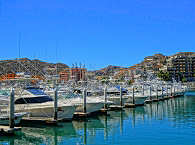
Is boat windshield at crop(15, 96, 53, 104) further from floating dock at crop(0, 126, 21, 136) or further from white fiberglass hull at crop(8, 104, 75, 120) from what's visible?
floating dock at crop(0, 126, 21, 136)

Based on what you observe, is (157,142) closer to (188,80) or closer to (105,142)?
(105,142)

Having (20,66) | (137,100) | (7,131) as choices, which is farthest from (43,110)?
(20,66)

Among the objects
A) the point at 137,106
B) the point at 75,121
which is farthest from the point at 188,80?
the point at 75,121

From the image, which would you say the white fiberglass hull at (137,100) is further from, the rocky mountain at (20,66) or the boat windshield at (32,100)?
the boat windshield at (32,100)

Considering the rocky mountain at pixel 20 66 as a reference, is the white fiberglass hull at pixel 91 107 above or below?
below

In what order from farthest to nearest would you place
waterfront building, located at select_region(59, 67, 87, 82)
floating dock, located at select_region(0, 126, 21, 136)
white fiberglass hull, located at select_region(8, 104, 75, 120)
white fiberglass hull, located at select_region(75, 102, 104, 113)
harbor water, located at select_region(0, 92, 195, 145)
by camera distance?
waterfront building, located at select_region(59, 67, 87, 82) → white fiberglass hull, located at select_region(75, 102, 104, 113) → white fiberglass hull, located at select_region(8, 104, 75, 120) → floating dock, located at select_region(0, 126, 21, 136) → harbor water, located at select_region(0, 92, 195, 145)

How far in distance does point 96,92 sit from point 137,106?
774 cm

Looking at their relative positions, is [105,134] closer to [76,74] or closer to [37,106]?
[37,106]

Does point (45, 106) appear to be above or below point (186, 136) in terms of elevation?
above

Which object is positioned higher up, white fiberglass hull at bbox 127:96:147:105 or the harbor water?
white fiberglass hull at bbox 127:96:147:105

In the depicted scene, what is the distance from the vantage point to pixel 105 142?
19.6m

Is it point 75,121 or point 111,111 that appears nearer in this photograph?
point 75,121

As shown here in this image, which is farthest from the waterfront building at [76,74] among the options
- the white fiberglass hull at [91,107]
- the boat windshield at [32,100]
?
the boat windshield at [32,100]

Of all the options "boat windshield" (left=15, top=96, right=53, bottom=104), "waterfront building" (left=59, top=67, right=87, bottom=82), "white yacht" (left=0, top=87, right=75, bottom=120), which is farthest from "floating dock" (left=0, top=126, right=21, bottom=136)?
"waterfront building" (left=59, top=67, right=87, bottom=82)
